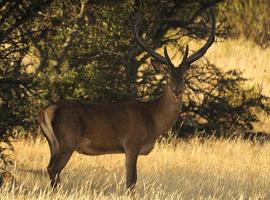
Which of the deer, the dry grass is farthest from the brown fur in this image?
the dry grass

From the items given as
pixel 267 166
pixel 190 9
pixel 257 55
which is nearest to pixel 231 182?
pixel 267 166

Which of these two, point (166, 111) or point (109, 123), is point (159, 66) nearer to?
point (166, 111)

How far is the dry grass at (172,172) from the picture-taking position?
37.8 feet

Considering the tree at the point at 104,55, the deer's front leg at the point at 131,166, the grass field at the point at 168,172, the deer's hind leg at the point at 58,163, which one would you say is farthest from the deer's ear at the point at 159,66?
the tree at the point at 104,55

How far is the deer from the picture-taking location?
11.4m

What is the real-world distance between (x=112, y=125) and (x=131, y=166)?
1.88 feet

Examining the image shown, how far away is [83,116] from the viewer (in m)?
11.6

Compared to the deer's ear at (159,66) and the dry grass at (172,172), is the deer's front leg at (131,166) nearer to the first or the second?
the dry grass at (172,172)

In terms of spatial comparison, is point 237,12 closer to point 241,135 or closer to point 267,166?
point 241,135

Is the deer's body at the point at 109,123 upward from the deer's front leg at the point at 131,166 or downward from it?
upward

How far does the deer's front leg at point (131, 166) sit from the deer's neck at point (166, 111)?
0.52 m

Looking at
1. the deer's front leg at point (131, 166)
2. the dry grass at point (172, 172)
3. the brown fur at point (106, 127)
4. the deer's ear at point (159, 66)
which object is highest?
the deer's ear at point (159, 66)

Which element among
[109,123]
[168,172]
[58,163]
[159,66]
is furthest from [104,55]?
[58,163]

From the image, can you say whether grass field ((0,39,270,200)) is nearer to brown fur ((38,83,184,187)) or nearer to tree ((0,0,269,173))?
brown fur ((38,83,184,187))
